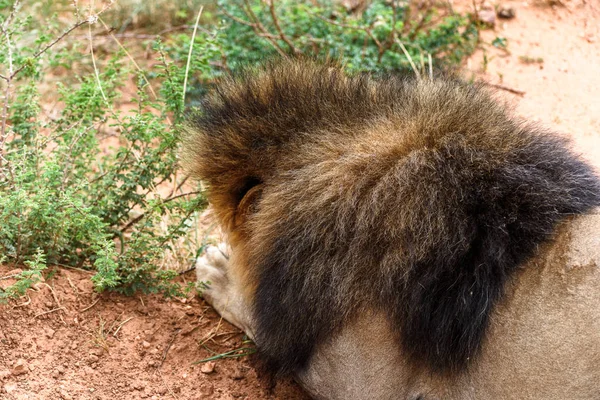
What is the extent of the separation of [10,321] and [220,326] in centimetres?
104

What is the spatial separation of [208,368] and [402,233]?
1.30 metres

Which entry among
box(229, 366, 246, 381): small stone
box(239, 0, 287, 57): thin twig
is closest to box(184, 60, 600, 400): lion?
box(229, 366, 246, 381): small stone

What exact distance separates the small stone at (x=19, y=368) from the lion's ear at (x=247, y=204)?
3.46 ft

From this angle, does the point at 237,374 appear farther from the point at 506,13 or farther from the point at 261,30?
the point at 506,13

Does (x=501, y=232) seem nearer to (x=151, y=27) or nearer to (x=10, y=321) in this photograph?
(x=10, y=321)

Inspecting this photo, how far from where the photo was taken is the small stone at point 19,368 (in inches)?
128

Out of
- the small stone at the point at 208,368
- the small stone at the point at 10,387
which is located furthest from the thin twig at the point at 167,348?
the small stone at the point at 10,387

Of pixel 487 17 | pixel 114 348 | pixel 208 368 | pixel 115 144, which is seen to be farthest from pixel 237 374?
pixel 487 17

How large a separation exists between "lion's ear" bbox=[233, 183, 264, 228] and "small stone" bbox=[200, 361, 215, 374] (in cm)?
77

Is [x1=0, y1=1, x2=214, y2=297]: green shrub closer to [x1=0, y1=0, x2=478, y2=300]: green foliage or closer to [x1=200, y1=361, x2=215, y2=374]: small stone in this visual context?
[x1=0, y1=0, x2=478, y2=300]: green foliage

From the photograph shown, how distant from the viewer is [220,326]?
13.3 feet

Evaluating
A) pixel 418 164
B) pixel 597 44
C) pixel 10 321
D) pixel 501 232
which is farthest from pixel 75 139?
pixel 597 44

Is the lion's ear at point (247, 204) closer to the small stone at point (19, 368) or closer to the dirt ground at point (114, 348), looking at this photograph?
the dirt ground at point (114, 348)

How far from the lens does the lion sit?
9.49 feet
